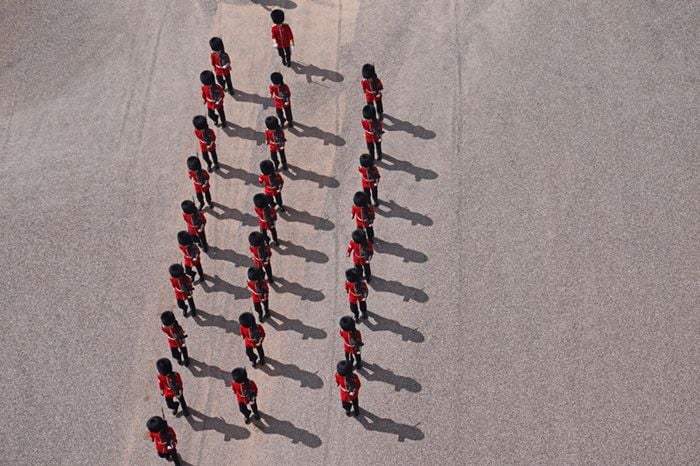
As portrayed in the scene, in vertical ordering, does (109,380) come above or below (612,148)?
below

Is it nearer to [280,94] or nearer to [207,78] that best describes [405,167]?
[280,94]

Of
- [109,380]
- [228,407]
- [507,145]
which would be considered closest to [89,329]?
[109,380]

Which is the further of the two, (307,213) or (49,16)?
(49,16)

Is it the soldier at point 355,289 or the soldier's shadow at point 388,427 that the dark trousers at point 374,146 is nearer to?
the soldier at point 355,289

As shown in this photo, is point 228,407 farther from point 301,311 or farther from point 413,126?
point 413,126

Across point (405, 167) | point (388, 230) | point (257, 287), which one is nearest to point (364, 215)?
point (388, 230)

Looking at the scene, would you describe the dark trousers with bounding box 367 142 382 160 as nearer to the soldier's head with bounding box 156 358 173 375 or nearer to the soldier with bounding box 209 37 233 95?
the soldier with bounding box 209 37 233 95
